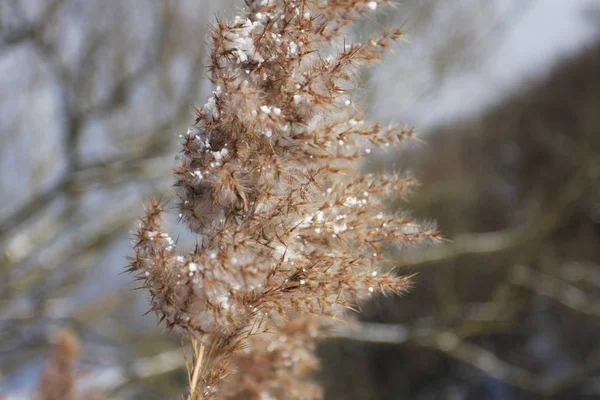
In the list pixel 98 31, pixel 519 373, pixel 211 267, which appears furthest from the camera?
pixel 98 31

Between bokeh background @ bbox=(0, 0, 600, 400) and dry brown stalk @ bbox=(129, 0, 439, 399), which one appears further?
bokeh background @ bbox=(0, 0, 600, 400)

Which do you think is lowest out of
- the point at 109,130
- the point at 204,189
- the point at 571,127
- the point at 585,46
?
the point at 204,189

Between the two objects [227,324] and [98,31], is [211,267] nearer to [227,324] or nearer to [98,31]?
[227,324]

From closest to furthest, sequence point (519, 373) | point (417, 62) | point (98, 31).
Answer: point (519, 373) < point (98, 31) < point (417, 62)

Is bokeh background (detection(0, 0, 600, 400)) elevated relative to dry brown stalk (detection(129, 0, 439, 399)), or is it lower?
elevated

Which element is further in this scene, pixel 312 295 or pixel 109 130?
pixel 109 130

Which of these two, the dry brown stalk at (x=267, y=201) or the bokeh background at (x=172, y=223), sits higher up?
the bokeh background at (x=172, y=223)

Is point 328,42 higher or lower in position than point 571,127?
lower

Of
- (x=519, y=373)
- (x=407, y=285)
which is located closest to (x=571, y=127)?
(x=519, y=373)

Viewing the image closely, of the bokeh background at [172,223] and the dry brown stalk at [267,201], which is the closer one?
the dry brown stalk at [267,201]
